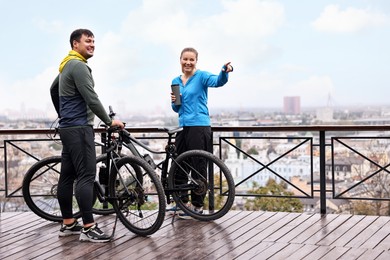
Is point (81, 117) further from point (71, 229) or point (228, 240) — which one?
point (228, 240)

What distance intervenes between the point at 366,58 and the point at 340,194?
34831 millimetres

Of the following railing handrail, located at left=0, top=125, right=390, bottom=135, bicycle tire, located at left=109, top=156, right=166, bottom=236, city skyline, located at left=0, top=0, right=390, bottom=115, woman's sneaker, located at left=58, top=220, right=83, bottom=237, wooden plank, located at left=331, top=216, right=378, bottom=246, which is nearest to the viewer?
wooden plank, located at left=331, top=216, right=378, bottom=246

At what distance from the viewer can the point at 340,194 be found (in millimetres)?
5785

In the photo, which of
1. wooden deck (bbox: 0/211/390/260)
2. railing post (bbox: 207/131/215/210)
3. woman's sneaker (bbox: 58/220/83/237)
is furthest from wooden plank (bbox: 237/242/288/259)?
woman's sneaker (bbox: 58/220/83/237)

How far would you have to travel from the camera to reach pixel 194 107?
542 centimetres

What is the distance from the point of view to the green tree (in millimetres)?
12195

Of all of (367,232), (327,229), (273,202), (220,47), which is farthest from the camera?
(220,47)

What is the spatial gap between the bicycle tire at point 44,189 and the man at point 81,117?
0.60m

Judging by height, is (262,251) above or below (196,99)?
below

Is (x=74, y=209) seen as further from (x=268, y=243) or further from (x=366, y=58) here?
(x=366, y=58)

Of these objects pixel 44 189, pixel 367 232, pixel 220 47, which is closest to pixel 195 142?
pixel 44 189

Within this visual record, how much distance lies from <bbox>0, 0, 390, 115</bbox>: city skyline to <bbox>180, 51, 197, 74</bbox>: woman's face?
28.9m

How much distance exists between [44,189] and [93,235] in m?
1.12

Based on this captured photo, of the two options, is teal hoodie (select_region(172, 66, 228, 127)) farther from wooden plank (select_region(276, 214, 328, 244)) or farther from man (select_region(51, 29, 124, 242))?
wooden plank (select_region(276, 214, 328, 244))
